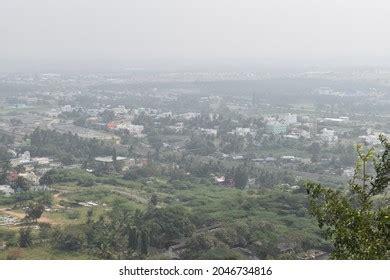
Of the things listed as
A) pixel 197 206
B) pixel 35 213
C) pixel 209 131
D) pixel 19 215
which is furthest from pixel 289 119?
pixel 35 213

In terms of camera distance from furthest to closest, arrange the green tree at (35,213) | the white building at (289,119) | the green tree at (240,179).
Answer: the white building at (289,119), the green tree at (240,179), the green tree at (35,213)

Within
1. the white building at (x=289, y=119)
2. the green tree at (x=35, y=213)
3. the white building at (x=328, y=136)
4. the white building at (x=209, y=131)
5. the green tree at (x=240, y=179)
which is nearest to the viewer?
the green tree at (x=35, y=213)

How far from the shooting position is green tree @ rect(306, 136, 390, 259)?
2295 mm

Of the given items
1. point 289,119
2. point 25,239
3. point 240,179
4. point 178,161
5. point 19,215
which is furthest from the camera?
point 289,119

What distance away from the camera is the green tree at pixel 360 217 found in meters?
2.29

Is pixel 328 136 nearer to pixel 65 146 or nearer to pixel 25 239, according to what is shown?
pixel 65 146

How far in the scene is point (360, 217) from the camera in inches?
93.7

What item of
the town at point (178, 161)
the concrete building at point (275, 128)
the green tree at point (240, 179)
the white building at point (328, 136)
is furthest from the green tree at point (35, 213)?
the concrete building at point (275, 128)

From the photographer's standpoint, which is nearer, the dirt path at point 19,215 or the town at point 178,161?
the town at point 178,161

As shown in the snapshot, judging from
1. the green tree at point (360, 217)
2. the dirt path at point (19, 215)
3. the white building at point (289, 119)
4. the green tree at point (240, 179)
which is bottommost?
the green tree at point (240, 179)

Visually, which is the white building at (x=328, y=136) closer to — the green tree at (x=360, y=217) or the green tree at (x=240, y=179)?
the green tree at (x=240, y=179)

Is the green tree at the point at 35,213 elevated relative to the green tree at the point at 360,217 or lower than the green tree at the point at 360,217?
lower

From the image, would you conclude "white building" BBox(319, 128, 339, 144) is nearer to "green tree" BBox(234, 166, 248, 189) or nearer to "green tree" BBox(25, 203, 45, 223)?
"green tree" BBox(234, 166, 248, 189)

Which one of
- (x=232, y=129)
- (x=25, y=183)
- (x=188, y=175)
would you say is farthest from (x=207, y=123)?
(x=25, y=183)
